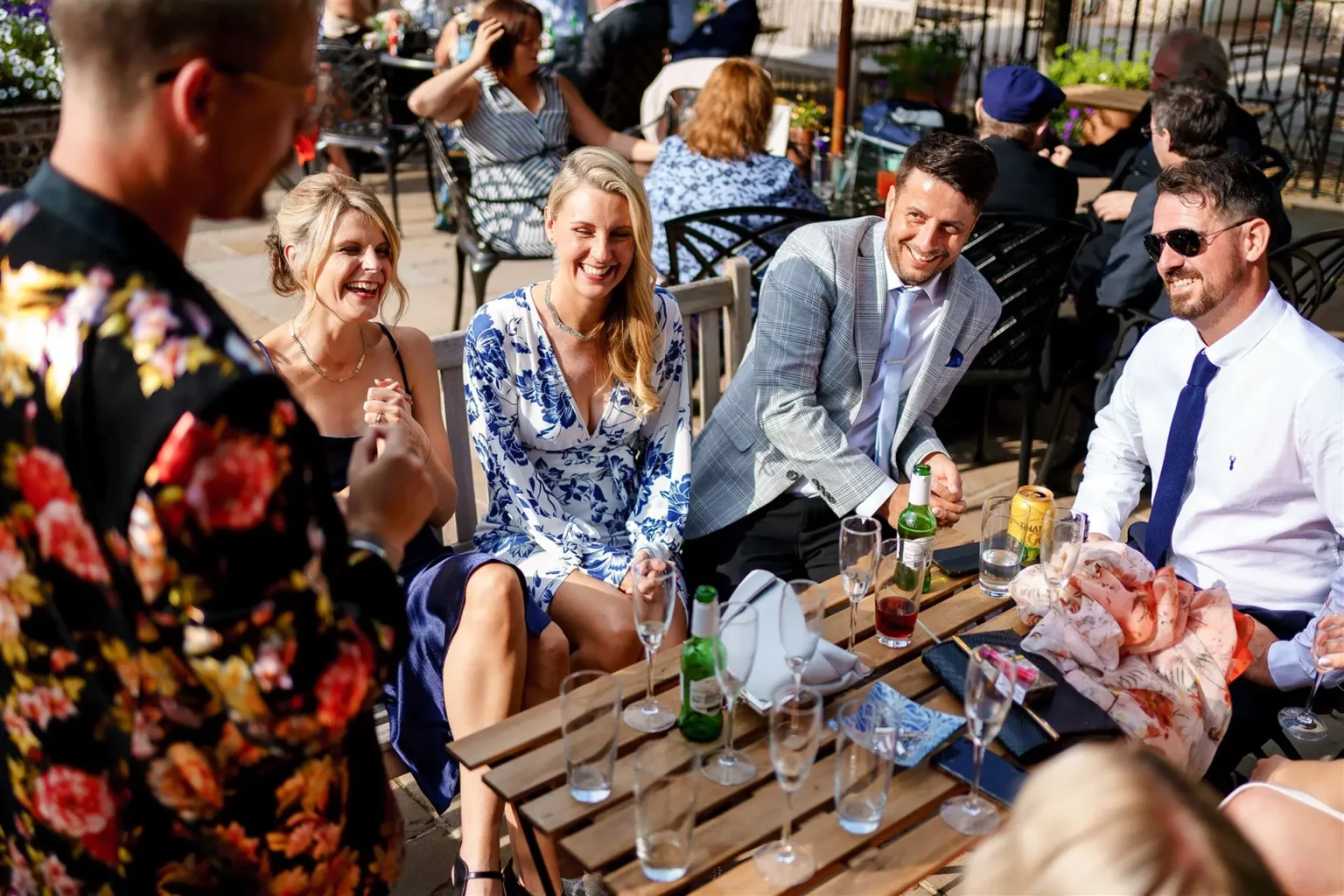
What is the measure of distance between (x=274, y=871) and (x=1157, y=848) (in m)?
1.09

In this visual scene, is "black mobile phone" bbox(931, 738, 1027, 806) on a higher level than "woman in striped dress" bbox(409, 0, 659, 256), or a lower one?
lower

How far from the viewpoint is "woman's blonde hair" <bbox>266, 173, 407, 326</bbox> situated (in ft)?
9.13

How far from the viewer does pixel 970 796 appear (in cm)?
194

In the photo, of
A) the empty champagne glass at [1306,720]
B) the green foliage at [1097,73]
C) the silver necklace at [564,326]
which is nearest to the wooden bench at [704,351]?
the silver necklace at [564,326]

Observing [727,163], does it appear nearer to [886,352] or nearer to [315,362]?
[886,352]

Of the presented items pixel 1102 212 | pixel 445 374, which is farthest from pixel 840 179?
pixel 445 374

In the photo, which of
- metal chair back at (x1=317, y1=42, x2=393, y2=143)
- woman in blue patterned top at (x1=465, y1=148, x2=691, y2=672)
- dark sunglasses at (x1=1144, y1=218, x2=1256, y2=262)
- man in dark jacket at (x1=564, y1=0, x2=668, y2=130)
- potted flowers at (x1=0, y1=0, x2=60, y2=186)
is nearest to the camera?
dark sunglasses at (x1=1144, y1=218, x2=1256, y2=262)

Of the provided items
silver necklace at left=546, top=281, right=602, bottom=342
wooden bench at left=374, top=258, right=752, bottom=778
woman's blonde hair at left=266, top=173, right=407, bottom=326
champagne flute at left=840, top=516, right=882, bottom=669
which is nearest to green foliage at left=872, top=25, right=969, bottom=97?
wooden bench at left=374, top=258, right=752, bottom=778

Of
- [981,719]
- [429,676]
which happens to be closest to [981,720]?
[981,719]

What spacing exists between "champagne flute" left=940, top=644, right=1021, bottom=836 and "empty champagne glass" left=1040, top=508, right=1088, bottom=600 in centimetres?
48

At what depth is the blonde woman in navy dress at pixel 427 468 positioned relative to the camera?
98.9 inches

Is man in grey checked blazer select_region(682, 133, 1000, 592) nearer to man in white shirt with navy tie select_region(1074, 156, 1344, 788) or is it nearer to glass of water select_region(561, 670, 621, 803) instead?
man in white shirt with navy tie select_region(1074, 156, 1344, 788)

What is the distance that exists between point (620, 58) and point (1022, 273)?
4.16m

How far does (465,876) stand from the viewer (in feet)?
7.97
